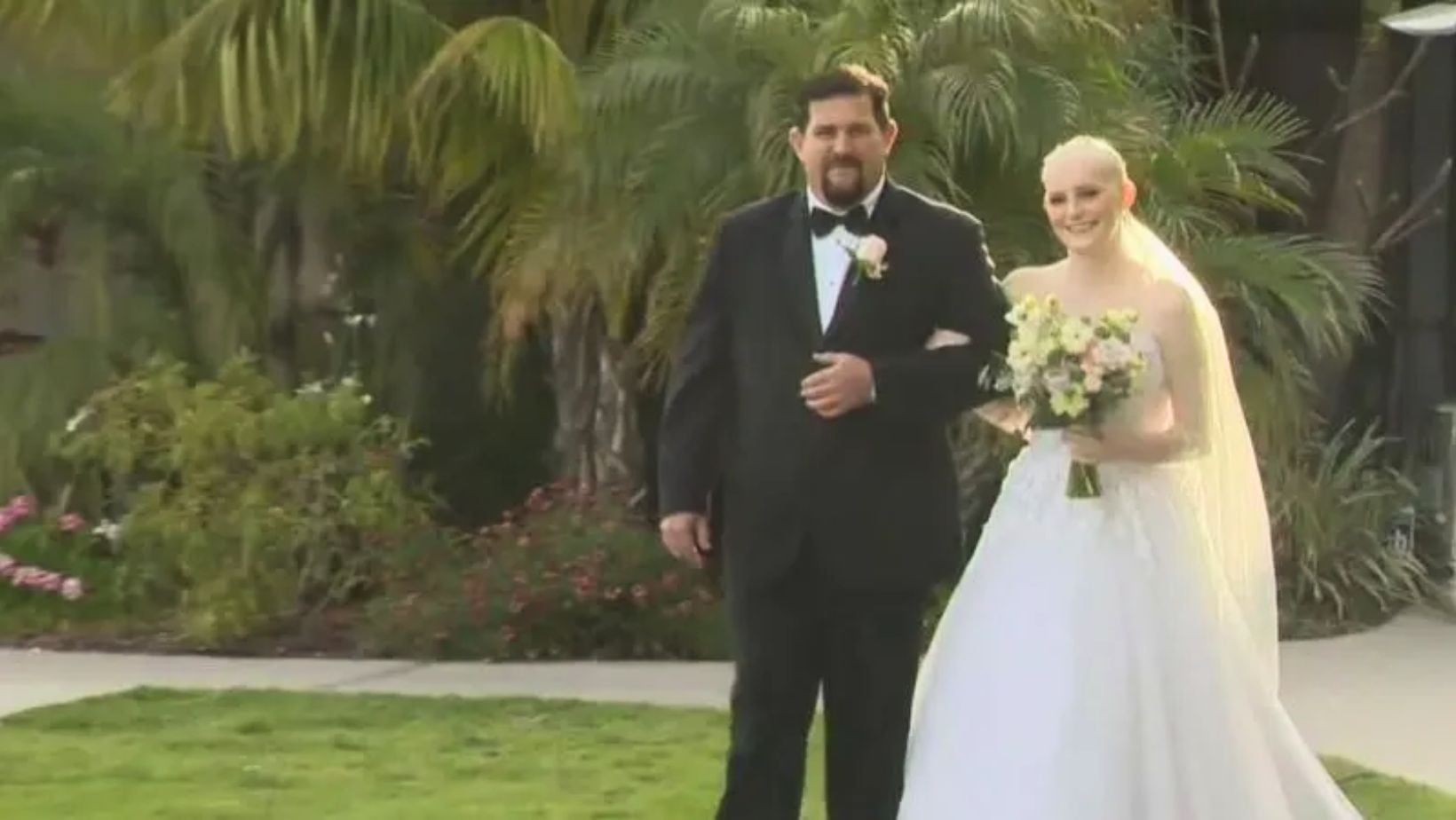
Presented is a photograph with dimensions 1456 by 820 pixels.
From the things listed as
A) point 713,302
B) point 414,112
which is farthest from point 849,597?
point 414,112

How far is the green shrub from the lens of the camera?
362 inches

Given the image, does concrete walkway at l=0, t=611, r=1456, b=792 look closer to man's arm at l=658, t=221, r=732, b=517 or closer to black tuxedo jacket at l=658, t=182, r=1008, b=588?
black tuxedo jacket at l=658, t=182, r=1008, b=588

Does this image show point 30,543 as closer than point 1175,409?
No

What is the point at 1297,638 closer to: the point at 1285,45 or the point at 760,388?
the point at 1285,45

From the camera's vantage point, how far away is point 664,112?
28.7 feet

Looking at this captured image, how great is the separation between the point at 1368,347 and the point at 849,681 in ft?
26.3

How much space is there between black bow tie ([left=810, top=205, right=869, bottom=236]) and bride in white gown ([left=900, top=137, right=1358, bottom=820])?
2.13 ft

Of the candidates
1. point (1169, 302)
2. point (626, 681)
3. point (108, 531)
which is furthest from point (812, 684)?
point (108, 531)

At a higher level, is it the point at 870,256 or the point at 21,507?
the point at 870,256

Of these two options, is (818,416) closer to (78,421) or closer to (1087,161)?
(1087,161)

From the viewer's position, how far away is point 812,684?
4.87 meters

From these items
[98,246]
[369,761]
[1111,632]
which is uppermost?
[98,246]

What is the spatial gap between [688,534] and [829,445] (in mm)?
368

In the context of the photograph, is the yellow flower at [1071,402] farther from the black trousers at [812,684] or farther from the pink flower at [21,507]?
Answer: the pink flower at [21,507]
